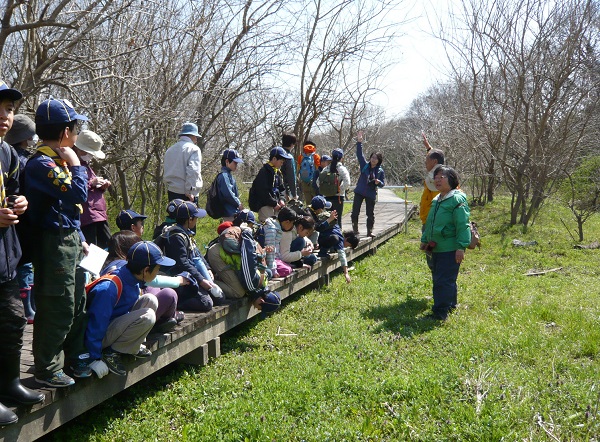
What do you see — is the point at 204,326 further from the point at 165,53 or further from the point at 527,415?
the point at 165,53

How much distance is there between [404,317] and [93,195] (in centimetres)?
378

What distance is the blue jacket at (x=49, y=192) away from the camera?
328 centimetres

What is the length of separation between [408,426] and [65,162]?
2.96m

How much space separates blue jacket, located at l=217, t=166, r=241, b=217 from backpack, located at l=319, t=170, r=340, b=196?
118 inches

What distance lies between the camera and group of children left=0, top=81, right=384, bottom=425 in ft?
10.5

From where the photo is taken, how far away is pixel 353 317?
6828 mm

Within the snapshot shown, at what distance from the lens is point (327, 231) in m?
8.63

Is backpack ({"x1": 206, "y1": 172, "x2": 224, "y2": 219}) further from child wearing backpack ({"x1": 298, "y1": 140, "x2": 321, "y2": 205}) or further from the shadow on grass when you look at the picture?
child wearing backpack ({"x1": 298, "y1": 140, "x2": 321, "y2": 205})

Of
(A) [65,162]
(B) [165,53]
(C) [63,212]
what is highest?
(B) [165,53]

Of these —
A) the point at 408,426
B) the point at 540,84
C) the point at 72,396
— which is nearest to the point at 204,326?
the point at 72,396

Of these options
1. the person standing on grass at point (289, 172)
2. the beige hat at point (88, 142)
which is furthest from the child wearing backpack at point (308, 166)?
the beige hat at point (88, 142)

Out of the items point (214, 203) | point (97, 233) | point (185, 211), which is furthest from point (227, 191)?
point (97, 233)

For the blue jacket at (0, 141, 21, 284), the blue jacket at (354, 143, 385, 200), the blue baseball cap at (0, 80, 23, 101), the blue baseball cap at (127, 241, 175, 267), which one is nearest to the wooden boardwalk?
the blue baseball cap at (127, 241, 175, 267)

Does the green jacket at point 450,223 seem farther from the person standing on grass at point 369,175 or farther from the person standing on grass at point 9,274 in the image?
the person standing on grass at point 9,274
